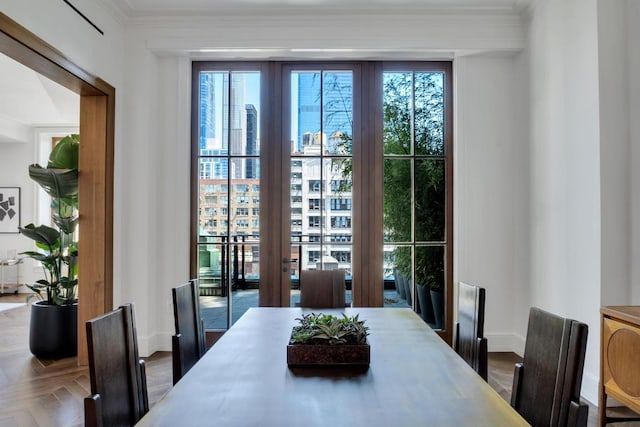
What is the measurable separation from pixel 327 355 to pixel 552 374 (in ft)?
2.52

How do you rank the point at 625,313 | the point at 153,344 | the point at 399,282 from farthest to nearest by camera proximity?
the point at 399,282 < the point at 153,344 < the point at 625,313

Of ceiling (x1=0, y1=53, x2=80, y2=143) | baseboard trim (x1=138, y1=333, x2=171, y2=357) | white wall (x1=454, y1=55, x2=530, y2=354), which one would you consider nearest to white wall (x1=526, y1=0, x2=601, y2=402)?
white wall (x1=454, y1=55, x2=530, y2=354)

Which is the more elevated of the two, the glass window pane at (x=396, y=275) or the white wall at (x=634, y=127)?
the white wall at (x=634, y=127)

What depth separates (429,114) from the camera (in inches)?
160

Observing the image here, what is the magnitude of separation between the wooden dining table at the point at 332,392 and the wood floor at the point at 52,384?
1.58 meters

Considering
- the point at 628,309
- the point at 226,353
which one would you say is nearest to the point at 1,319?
the point at 226,353

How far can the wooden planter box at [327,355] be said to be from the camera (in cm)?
156

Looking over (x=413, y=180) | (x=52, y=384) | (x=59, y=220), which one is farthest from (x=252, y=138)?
(x=52, y=384)

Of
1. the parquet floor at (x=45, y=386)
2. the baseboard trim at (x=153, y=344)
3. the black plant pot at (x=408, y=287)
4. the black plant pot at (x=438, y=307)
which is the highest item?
the black plant pot at (x=408, y=287)

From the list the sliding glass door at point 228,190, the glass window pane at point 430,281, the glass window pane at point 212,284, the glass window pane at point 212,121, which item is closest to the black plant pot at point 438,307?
the glass window pane at point 430,281

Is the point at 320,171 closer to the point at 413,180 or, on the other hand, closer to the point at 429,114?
the point at 413,180

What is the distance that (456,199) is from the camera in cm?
393

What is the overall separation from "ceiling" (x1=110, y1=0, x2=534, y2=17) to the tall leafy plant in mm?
1412

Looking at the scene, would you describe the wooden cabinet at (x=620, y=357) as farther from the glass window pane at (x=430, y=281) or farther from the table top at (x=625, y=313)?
the glass window pane at (x=430, y=281)
